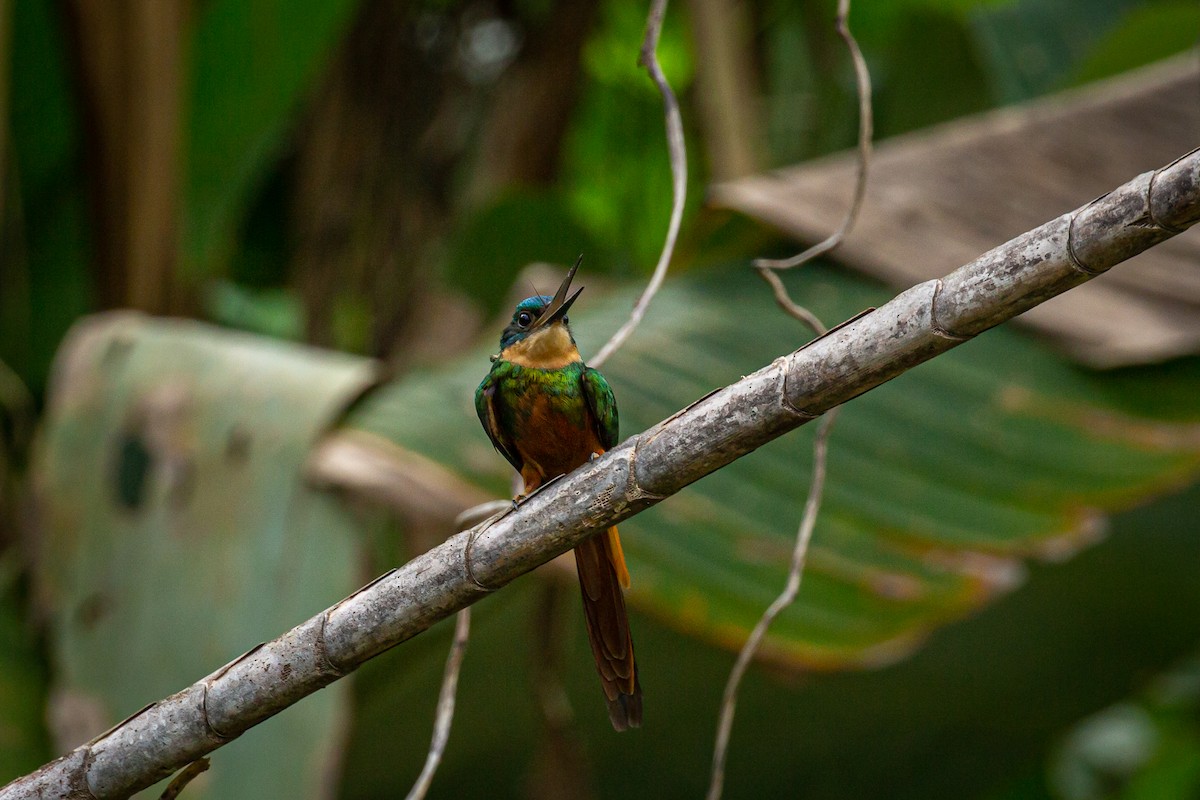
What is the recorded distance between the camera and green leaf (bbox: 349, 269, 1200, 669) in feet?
4.88

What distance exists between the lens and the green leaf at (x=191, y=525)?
1642 mm

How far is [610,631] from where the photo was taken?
1077 millimetres

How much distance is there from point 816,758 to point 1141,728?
2765mm

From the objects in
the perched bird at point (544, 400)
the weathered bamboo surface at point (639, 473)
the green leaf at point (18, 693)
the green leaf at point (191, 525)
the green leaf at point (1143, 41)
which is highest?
the weathered bamboo surface at point (639, 473)

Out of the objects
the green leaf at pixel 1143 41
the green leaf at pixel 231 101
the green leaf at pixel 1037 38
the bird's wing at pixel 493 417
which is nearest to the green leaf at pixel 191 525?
the bird's wing at pixel 493 417

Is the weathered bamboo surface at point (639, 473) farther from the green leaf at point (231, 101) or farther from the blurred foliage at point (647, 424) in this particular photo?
the green leaf at point (231, 101)

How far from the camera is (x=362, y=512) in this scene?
1688 millimetres

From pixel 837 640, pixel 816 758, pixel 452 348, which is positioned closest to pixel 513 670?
pixel 816 758

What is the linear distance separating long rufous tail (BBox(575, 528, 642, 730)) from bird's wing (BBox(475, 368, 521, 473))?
34 cm

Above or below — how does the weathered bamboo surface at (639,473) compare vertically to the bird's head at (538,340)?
above

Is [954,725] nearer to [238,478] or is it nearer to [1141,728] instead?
[238,478]

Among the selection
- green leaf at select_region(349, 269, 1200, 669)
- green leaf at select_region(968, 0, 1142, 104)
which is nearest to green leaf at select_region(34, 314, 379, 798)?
green leaf at select_region(349, 269, 1200, 669)

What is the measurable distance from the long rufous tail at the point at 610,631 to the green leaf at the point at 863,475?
321mm

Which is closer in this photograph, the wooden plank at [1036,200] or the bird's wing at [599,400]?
the bird's wing at [599,400]
